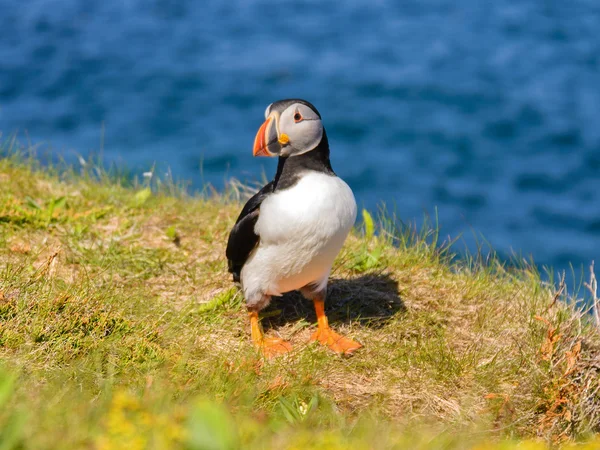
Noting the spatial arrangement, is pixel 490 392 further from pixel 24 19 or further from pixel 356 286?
pixel 24 19

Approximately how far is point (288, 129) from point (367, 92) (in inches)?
451

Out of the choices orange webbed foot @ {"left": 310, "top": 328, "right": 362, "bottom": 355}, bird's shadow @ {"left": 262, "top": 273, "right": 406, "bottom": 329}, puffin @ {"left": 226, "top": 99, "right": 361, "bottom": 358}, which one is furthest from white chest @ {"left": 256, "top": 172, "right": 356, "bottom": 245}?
bird's shadow @ {"left": 262, "top": 273, "right": 406, "bottom": 329}

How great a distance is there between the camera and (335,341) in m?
4.29

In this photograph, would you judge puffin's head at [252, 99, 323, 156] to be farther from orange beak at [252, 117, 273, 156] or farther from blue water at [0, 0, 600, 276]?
blue water at [0, 0, 600, 276]

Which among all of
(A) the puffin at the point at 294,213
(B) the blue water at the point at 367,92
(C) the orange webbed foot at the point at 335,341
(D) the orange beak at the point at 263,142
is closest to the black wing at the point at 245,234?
(A) the puffin at the point at 294,213

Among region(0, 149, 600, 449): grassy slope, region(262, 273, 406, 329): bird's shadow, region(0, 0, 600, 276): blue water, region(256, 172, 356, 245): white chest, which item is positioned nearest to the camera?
region(0, 149, 600, 449): grassy slope

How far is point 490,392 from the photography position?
3961mm

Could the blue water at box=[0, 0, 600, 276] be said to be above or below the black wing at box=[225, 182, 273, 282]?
below

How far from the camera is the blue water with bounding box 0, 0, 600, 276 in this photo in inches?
519

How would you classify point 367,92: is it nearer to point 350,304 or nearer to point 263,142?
point 350,304

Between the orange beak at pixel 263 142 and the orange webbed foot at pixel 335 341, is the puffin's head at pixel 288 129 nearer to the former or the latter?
the orange beak at pixel 263 142

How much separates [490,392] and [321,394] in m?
0.86

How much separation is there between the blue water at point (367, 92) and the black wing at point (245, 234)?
7.57 metres

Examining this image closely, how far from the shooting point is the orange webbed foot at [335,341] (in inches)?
166
